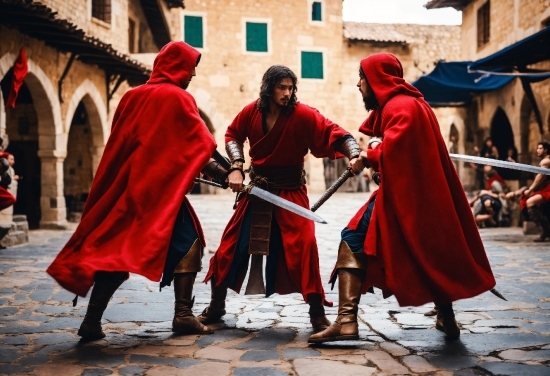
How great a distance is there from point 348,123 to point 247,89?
4.34m

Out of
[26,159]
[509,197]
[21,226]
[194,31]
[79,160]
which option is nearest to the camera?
Result: [21,226]

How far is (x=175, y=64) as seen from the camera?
4094 millimetres

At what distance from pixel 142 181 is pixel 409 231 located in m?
1.51

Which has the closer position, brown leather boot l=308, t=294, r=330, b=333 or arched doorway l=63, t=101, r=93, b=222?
brown leather boot l=308, t=294, r=330, b=333

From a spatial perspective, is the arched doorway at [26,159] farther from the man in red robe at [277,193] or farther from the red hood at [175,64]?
the red hood at [175,64]

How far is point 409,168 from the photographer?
369 centimetres

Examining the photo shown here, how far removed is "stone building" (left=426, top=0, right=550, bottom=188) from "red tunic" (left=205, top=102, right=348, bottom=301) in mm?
7123

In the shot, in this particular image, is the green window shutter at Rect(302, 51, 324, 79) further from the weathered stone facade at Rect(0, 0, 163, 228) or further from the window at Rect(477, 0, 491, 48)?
the weathered stone facade at Rect(0, 0, 163, 228)

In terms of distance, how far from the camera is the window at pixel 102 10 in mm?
15508

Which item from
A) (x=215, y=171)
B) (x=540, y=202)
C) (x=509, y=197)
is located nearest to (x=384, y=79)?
(x=215, y=171)

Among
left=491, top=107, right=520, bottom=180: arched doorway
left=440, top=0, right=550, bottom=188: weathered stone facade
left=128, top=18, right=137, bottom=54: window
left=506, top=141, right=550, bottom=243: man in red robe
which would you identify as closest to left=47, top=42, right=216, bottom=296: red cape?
left=506, top=141, right=550, bottom=243: man in red robe

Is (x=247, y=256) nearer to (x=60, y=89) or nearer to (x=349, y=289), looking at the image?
(x=349, y=289)

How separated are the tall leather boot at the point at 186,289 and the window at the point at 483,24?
561 inches

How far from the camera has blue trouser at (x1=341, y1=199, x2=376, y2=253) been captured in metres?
3.77
